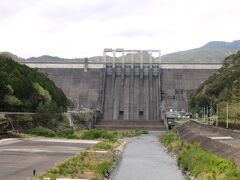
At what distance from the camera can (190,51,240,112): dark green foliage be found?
100m

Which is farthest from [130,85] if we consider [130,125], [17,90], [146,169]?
[146,169]

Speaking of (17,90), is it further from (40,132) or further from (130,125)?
(130,125)

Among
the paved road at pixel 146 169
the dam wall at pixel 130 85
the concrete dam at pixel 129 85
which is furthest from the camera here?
the dam wall at pixel 130 85

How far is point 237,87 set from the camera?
328 ft

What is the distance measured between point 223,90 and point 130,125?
29.6m

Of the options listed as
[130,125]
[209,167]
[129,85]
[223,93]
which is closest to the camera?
[209,167]

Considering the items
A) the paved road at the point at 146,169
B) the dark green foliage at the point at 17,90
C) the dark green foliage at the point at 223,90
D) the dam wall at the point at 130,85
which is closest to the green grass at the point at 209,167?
the paved road at the point at 146,169

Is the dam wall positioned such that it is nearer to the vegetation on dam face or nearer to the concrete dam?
the concrete dam

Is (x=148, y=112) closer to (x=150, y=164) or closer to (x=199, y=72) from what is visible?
(x=199, y=72)

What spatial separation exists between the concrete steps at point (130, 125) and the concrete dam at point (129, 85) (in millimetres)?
7107

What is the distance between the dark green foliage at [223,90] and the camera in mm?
100500

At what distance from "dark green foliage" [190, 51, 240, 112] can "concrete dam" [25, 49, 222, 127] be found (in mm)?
17249

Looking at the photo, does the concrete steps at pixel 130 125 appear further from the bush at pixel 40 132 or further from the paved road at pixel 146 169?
the paved road at pixel 146 169

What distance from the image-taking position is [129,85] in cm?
15550
